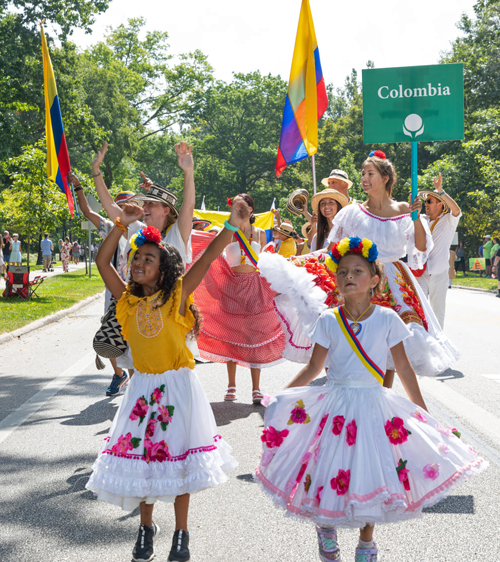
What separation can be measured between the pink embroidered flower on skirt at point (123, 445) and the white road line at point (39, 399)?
260cm

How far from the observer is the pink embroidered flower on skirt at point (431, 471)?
316cm

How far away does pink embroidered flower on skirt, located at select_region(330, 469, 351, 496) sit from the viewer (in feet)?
10.2

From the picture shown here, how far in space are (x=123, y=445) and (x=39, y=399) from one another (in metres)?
4.16

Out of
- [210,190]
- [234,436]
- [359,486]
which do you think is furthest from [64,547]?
[210,190]

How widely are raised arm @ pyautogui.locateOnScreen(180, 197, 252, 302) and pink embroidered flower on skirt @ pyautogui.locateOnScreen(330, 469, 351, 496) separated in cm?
125

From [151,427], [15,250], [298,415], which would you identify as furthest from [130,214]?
[15,250]

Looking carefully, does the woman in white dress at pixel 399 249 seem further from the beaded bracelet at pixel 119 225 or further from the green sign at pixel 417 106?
the beaded bracelet at pixel 119 225

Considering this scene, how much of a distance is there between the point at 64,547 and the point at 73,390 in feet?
14.1

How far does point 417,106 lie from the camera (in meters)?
6.66

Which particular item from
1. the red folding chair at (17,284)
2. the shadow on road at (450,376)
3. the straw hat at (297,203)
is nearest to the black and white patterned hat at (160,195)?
the straw hat at (297,203)

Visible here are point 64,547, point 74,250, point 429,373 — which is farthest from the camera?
point 74,250

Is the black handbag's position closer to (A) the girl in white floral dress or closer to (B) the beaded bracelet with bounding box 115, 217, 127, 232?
(B) the beaded bracelet with bounding box 115, 217, 127, 232

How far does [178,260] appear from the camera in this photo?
152 inches

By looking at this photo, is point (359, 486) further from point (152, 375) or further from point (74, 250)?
point (74, 250)
